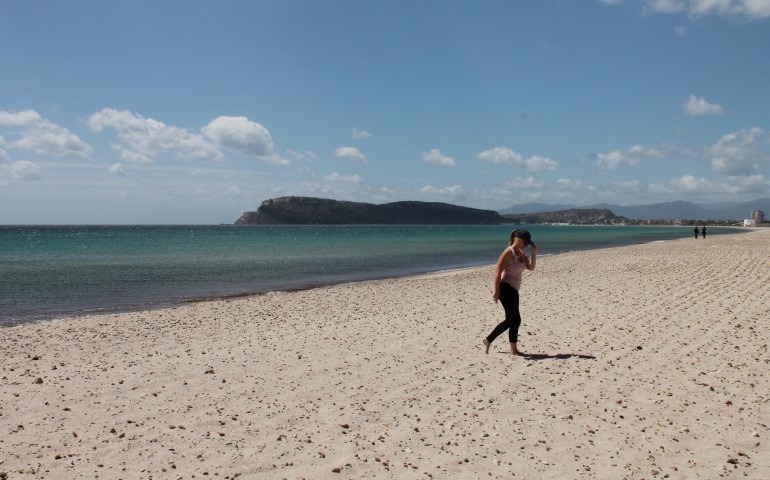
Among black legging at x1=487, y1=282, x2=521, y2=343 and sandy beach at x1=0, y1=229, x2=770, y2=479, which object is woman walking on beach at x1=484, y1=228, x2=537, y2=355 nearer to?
black legging at x1=487, y1=282, x2=521, y2=343

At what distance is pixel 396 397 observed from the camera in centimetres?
645

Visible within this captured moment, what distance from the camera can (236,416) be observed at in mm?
5918

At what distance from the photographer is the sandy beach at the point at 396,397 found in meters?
4.79

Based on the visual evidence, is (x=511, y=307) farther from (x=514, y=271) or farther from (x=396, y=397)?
(x=396, y=397)

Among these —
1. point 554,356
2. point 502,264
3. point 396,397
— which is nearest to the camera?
point 396,397

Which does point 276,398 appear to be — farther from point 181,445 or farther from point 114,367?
point 114,367

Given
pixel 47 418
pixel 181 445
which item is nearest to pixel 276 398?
pixel 181 445

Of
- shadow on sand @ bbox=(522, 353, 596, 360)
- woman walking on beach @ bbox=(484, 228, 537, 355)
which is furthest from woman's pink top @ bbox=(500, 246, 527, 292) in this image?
shadow on sand @ bbox=(522, 353, 596, 360)

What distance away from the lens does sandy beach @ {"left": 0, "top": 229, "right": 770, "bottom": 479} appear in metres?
4.79

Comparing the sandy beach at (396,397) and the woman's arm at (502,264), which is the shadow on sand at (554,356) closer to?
the sandy beach at (396,397)

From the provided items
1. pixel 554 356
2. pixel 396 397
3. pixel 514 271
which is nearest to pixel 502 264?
pixel 514 271

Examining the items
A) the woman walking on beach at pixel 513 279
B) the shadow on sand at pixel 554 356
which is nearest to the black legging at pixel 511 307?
the woman walking on beach at pixel 513 279

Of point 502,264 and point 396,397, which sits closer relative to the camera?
point 396,397

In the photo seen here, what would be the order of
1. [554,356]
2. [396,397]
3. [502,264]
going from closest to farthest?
[396,397] < [554,356] < [502,264]
